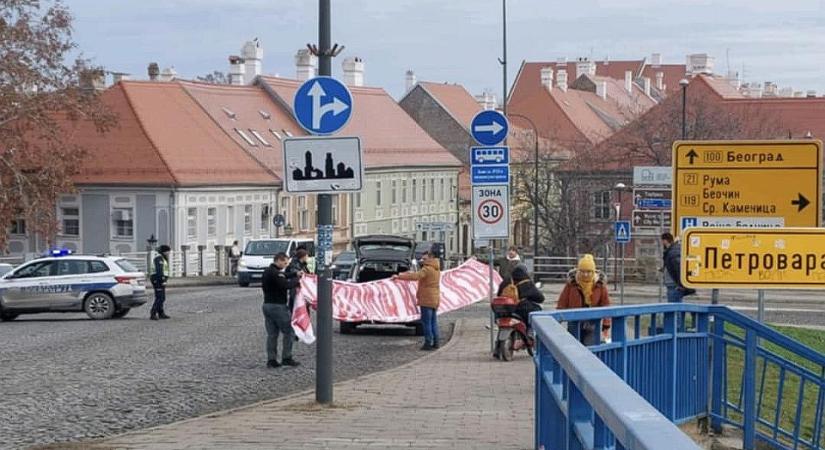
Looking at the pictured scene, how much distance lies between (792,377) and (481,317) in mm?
21889

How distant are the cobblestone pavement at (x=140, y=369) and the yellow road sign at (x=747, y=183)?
5350mm

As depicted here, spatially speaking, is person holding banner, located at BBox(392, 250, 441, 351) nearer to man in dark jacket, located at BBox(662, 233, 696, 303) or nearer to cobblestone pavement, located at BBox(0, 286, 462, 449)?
cobblestone pavement, located at BBox(0, 286, 462, 449)

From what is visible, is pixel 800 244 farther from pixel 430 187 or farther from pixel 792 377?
pixel 430 187

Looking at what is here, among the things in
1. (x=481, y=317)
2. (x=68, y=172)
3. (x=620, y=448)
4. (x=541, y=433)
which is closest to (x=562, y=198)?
(x=68, y=172)

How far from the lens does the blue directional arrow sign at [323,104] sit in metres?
14.4

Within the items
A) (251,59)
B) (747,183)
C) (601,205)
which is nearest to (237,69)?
(251,59)

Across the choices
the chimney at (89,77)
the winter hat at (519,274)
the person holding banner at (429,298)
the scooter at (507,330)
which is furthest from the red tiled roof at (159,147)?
the scooter at (507,330)

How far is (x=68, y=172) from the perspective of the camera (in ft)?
192

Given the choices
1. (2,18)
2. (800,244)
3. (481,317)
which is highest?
(2,18)

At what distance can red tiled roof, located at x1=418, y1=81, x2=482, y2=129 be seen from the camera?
105438 mm

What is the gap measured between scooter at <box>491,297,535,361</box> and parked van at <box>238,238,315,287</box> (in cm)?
3080

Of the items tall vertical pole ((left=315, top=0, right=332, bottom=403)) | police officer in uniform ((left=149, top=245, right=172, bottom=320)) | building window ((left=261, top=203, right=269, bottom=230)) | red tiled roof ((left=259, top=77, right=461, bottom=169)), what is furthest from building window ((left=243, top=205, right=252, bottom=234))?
tall vertical pole ((left=315, top=0, right=332, bottom=403))

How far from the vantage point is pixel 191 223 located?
67.2m

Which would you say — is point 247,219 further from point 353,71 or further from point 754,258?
point 754,258
